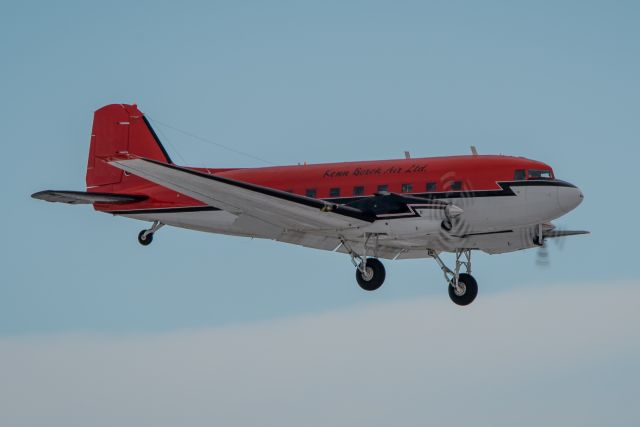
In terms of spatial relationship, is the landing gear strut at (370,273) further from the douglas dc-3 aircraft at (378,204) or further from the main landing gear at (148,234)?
the main landing gear at (148,234)

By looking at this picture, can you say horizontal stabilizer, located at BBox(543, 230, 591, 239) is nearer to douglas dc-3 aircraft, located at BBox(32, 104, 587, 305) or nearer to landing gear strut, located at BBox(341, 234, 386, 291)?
douglas dc-3 aircraft, located at BBox(32, 104, 587, 305)

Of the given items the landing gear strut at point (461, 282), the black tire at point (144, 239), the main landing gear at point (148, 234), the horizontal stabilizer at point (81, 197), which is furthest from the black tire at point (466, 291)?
the horizontal stabilizer at point (81, 197)

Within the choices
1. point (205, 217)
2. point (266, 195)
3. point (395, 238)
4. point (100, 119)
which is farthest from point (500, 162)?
point (100, 119)

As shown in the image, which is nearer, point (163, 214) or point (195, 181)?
point (195, 181)

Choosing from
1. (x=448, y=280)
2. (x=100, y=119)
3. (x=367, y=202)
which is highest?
(x=100, y=119)

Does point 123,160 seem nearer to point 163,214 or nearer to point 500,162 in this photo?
point 163,214

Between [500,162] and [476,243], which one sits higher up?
[500,162]

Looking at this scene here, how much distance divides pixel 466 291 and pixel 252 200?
752 cm

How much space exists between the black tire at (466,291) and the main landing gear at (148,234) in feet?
33.0

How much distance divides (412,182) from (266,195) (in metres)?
4.65

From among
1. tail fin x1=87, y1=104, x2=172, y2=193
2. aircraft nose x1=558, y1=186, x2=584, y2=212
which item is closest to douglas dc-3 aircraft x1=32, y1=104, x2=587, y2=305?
aircraft nose x1=558, y1=186, x2=584, y2=212

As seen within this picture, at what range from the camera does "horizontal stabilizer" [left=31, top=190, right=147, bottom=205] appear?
3525 cm

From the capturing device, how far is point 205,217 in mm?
36844

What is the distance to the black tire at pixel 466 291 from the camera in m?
35.3
